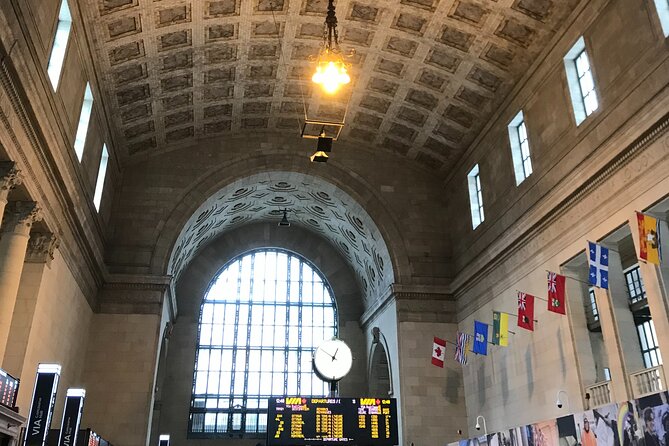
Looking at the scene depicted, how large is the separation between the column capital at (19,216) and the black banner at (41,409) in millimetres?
4241

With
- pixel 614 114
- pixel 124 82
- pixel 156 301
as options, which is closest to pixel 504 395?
pixel 614 114

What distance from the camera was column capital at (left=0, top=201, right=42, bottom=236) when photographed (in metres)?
12.6

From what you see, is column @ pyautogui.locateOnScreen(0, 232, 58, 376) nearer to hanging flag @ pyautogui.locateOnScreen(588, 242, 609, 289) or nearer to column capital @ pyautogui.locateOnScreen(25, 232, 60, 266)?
column capital @ pyautogui.locateOnScreen(25, 232, 60, 266)

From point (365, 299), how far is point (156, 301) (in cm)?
1041

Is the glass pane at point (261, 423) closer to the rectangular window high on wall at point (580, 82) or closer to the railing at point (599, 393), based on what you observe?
the railing at point (599, 393)

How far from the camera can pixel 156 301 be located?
19453 millimetres

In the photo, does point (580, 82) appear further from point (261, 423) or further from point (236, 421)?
point (236, 421)

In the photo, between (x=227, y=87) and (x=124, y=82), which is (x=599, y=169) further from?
(x=124, y=82)

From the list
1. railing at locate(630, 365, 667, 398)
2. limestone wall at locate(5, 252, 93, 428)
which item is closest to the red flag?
railing at locate(630, 365, 667, 398)

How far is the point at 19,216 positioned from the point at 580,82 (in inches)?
532

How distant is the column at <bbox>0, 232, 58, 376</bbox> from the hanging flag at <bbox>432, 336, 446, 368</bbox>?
11.4 metres

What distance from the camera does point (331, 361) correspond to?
1171 centimetres

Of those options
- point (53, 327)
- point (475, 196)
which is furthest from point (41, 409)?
point (475, 196)

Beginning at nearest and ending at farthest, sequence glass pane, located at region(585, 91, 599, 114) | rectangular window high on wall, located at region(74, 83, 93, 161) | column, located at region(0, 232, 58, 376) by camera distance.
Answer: column, located at region(0, 232, 58, 376) < glass pane, located at region(585, 91, 599, 114) < rectangular window high on wall, located at region(74, 83, 93, 161)
